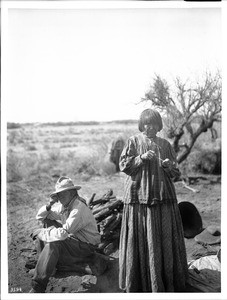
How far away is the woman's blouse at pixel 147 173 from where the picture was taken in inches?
210

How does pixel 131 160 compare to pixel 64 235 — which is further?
pixel 64 235

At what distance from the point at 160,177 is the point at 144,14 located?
8.25 feet

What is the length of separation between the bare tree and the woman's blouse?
52.1 inches

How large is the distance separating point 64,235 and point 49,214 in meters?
0.44

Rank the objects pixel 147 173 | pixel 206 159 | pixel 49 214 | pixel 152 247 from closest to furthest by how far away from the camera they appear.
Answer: pixel 152 247
pixel 147 173
pixel 49 214
pixel 206 159

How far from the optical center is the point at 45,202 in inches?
276

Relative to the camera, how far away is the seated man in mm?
5605

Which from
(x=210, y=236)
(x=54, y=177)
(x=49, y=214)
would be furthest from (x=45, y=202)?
(x=210, y=236)

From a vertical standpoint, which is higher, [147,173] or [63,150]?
[63,150]

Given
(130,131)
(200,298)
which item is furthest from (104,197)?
(200,298)

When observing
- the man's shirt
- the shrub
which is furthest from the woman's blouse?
the shrub

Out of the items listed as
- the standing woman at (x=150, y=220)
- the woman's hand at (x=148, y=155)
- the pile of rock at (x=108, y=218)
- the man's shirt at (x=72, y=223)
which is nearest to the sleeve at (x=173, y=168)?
the standing woman at (x=150, y=220)

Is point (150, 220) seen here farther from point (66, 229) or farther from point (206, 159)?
point (206, 159)

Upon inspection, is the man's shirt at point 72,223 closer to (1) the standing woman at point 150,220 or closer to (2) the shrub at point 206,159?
(1) the standing woman at point 150,220
